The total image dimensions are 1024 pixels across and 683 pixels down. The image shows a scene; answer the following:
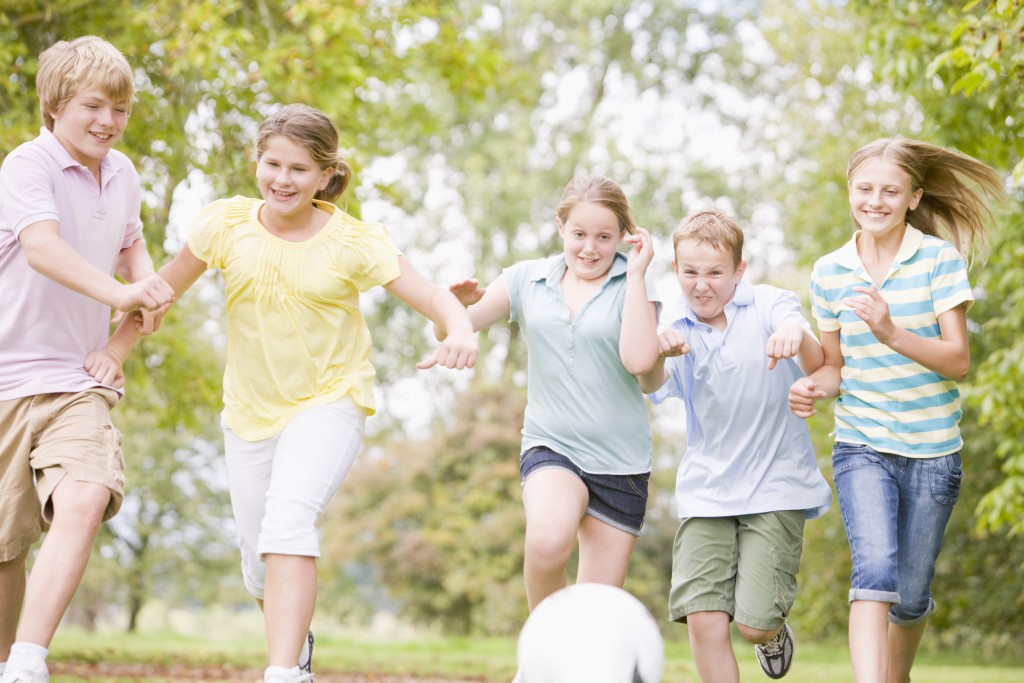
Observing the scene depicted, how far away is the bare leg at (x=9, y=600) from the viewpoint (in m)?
Answer: 4.21

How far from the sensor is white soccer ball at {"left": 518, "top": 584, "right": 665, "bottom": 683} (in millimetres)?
3438

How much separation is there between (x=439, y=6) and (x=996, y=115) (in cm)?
480

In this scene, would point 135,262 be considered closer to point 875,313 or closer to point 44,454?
point 44,454

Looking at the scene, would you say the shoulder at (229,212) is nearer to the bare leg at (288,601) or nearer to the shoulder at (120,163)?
the shoulder at (120,163)

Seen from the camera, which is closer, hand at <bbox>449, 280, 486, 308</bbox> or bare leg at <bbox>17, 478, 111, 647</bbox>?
bare leg at <bbox>17, 478, 111, 647</bbox>

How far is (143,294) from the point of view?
4023mm

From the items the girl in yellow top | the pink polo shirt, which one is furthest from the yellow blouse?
the pink polo shirt

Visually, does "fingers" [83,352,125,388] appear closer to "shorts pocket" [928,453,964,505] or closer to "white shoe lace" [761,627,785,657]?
"white shoe lace" [761,627,785,657]

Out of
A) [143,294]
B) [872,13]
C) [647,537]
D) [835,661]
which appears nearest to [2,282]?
[143,294]

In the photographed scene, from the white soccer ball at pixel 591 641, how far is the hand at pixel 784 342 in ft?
3.57

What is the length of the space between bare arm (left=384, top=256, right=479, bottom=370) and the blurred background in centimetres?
102

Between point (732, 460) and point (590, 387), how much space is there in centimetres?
62

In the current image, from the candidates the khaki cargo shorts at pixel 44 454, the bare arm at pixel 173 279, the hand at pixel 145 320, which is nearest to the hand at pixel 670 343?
the bare arm at pixel 173 279

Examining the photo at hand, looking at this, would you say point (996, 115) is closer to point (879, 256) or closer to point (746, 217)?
point (879, 256)
